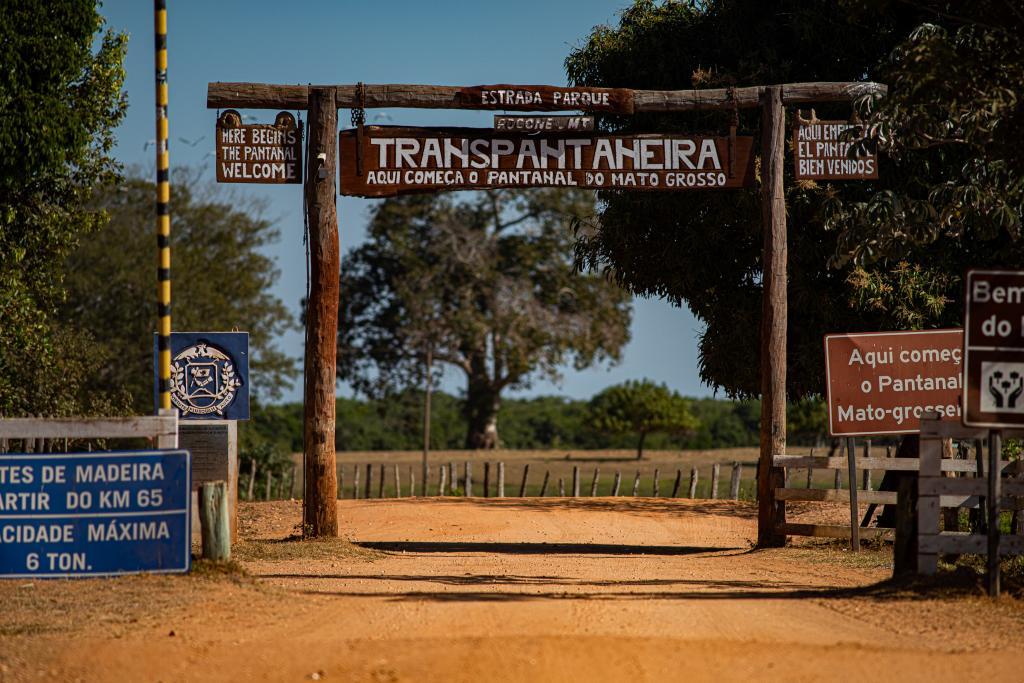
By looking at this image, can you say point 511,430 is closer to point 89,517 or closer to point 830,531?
point 830,531

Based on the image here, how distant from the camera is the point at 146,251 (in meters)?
47.3

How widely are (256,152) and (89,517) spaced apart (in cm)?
639

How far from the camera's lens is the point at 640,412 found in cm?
5675

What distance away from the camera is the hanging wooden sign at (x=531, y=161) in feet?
54.0

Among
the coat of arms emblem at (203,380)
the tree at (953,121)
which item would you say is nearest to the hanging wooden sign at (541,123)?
the tree at (953,121)

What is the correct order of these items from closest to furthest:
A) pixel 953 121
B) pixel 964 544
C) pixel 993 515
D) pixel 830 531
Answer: pixel 993 515
pixel 964 544
pixel 953 121
pixel 830 531

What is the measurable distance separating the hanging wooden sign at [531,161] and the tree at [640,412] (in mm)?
39972

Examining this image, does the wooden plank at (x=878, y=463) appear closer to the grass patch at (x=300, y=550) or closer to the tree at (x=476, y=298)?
the grass patch at (x=300, y=550)

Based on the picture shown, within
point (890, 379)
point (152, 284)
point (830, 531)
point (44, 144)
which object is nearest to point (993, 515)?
point (890, 379)

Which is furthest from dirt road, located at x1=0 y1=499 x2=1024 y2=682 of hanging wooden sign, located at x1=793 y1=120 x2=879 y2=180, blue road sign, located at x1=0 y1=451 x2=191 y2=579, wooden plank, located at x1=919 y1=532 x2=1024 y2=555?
hanging wooden sign, located at x1=793 y1=120 x2=879 y2=180

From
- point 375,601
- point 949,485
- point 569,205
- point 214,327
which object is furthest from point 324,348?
point 569,205

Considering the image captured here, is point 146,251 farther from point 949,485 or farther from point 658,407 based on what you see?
point 949,485

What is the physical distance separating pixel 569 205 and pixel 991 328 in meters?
44.5

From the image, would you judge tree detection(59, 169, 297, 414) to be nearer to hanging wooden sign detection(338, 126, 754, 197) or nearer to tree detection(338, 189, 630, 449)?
tree detection(338, 189, 630, 449)
